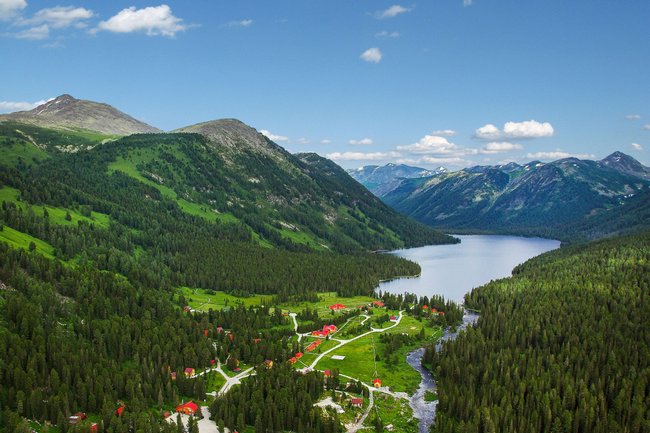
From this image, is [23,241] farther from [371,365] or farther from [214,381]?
[371,365]

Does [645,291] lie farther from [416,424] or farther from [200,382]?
[200,382]

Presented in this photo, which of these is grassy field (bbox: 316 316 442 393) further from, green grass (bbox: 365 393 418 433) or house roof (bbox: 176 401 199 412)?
house roof (bbox: 176 401 199 412)

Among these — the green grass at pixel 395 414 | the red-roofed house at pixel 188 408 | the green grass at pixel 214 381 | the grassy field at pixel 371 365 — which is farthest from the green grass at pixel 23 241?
the green grass at pixel 395 414

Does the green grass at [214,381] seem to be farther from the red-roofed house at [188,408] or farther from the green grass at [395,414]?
the green grass at [395,414]

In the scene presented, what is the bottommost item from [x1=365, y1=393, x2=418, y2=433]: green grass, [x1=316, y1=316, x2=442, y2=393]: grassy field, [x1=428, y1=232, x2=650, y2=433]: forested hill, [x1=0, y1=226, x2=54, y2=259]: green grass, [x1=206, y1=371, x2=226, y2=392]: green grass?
[x1=365, y1=393, x2=418, y2=433]: green grass

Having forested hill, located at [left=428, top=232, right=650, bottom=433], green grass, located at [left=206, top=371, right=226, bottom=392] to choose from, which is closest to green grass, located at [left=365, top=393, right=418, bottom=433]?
forested hill, located at [left=428, top=232, right=650, bottom=433]

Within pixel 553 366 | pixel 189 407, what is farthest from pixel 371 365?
pixel 189 407
